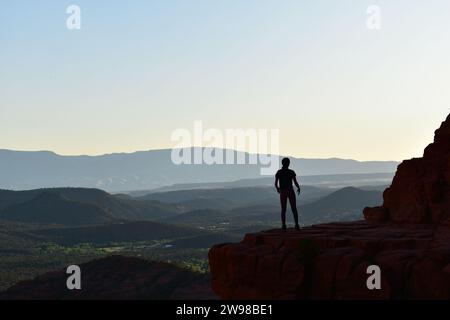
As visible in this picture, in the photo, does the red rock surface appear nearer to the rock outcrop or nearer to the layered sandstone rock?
the rock outcrop

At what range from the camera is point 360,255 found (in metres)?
25.4

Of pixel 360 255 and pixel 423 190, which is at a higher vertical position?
pixel 423 190

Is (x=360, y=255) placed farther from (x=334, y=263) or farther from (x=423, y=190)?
(x=423, y=190)

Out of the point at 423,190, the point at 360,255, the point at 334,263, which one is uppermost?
the point at 423,190

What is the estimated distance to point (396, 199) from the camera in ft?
114

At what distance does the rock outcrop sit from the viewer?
2398 centimetres

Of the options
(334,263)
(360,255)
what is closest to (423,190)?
(360,255)

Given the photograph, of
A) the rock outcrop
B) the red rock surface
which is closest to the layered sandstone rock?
the rock outcrop

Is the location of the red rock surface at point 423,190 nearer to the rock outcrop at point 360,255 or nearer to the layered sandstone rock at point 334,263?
the rock outcrop at point 360,255

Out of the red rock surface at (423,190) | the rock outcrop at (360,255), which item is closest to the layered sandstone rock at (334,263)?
the rock outcrop at (360,255)

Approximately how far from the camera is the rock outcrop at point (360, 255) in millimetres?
23984

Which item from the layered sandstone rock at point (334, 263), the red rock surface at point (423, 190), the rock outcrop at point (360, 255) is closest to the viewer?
the layered sandstone rock at point (334, 263)
